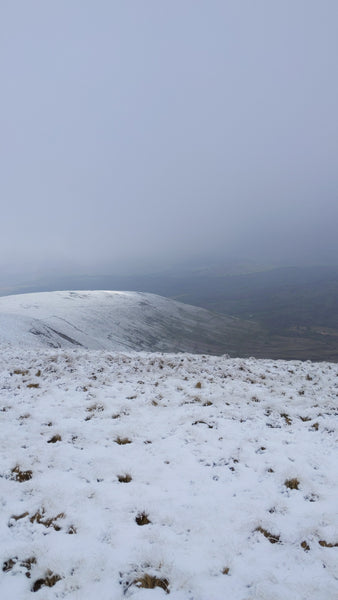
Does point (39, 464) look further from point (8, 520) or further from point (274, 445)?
point (274, 445)

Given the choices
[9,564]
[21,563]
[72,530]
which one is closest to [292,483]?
[72,530]

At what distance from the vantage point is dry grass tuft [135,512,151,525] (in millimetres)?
5327

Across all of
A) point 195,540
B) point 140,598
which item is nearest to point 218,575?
point 195,540

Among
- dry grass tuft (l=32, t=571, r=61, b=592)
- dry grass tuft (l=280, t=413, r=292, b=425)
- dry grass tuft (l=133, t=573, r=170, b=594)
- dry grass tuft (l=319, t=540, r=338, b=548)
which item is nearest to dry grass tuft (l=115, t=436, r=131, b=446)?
dry grass tuft (l=32, t=571, r=61, b=592)

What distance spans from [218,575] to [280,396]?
8.75m

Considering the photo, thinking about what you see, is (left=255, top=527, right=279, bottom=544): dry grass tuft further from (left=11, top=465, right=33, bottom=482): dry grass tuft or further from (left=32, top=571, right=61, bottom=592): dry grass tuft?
(left=11, top=465, right=33, bottom=482): dry grass tuft

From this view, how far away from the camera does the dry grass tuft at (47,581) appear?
411cm

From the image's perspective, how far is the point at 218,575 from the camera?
14.1ft

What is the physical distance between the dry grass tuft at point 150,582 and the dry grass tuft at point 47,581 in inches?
45.3

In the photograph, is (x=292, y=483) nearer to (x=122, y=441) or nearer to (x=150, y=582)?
(x=150, y=582)

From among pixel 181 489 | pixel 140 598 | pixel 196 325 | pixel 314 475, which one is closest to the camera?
pixel 140 598

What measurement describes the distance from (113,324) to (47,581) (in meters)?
106

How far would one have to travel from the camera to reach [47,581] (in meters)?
4.14

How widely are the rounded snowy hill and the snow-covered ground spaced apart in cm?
4519
